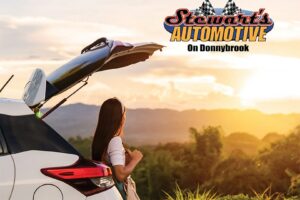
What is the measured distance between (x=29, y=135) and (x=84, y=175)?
413 millimetres

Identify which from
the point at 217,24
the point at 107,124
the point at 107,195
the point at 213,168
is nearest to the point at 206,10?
the point at 217,24

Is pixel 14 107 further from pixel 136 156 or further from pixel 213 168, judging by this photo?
pixel 213 168

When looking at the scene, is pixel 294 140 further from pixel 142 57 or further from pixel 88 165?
pixel 88 165

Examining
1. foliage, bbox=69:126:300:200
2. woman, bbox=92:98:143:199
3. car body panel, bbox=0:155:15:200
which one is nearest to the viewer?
car body panel, bbox=0:155:15:200

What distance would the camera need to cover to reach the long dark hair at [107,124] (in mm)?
6086

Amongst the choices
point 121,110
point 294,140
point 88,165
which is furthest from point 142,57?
point 294,140

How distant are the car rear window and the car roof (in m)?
0.03

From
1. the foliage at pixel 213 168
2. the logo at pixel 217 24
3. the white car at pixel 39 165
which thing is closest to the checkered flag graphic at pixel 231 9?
the logo at pixel 217 24

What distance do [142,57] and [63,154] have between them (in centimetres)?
187

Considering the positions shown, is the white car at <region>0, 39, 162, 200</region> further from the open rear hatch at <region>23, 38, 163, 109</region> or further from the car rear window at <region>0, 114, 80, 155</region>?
the open rear hatch at <region>23, 38, 163, 109</region>

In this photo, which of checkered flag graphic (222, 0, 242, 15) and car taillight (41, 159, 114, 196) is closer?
car taillight (41, 159, 114, 196)

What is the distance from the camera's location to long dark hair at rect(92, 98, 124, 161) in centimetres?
609

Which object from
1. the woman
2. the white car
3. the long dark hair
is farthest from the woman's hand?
the white car

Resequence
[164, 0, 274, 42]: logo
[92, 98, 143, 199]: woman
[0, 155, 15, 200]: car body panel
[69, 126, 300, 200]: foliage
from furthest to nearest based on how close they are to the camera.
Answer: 1. [164, 0, 274, 42]: logo
2. [69, 126, 300, 200]: foliage
3. [92, 98, 143, 199]: woman
4. [0, 155, 15, 200]: car body panel
